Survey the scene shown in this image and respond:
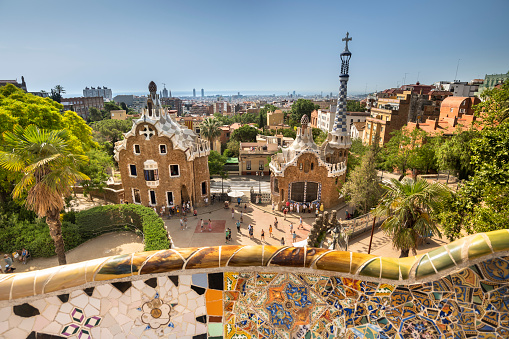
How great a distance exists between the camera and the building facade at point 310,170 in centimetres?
2603

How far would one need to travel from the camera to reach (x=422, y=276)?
12.7ft

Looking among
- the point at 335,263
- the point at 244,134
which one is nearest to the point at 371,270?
the point at 335,263

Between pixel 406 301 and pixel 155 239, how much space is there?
1530 centimetres

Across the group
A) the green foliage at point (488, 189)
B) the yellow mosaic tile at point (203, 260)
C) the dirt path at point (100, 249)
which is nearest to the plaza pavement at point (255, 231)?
the dirt path at point (100, 249)

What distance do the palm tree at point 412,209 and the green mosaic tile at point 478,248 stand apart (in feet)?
25.2

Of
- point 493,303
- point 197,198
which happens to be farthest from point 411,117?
point 493,303

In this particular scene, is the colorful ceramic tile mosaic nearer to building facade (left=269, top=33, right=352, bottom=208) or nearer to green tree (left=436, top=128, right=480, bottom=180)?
building facade (left=269, top=33, right=352, bottom=208)

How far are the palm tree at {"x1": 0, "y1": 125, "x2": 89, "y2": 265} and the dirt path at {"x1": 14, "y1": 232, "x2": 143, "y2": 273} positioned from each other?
631 cm

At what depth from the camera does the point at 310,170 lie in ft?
85.8

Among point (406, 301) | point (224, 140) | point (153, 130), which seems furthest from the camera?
point (224, 140)

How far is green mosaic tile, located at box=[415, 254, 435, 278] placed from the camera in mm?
3847

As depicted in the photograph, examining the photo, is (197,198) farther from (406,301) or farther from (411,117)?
(411,117)

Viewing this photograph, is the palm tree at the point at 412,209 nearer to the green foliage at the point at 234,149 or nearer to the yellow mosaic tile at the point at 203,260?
the yellow mosaic tile at the point at 203,260

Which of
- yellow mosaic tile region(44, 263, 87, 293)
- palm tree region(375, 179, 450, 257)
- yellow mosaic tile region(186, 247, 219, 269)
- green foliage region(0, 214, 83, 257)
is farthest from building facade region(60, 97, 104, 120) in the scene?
yellow mosaic tile region(186, 247, 219, 269)
